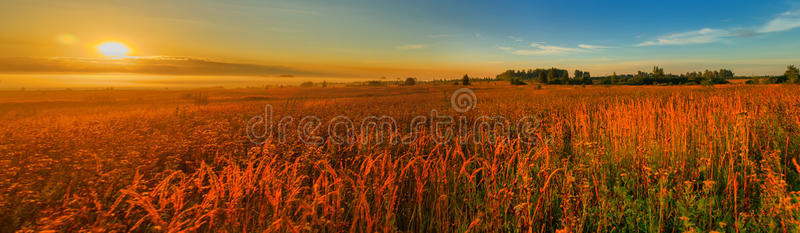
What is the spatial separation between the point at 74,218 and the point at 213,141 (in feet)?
7.02

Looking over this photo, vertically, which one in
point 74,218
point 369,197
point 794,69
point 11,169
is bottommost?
point 369,197

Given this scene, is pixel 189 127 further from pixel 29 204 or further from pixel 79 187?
pixel 29 204

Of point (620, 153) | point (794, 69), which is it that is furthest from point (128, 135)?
point (794, 69)

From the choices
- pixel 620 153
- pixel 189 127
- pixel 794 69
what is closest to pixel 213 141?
pixel 189 127

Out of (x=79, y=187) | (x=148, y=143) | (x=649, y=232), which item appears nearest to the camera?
(x=79, y=187)

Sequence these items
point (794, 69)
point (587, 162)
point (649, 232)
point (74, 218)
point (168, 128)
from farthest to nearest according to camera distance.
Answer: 1. point (794, 69)
2. point (168, 128)
3. point (587, 162)
4. point (649, 232)
5. point (74, 218)

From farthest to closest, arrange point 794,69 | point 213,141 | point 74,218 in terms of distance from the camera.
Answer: point 794,69 → point 213,141 → point 74,218

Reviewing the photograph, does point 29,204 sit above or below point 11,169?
below

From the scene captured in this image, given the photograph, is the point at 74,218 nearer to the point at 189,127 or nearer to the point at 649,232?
the point at 189,127

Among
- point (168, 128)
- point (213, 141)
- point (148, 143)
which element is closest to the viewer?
point (148, 143)

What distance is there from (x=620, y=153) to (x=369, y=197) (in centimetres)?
403

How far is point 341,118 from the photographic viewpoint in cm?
675

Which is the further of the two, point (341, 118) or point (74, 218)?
point (341, 118)

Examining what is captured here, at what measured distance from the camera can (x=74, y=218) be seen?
5.97 ft
